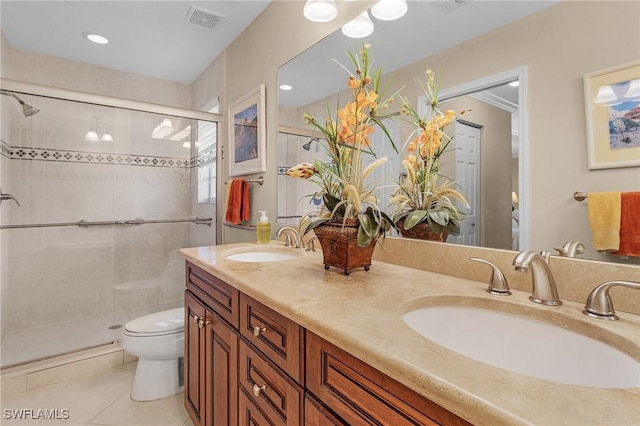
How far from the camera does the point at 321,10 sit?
1.49m

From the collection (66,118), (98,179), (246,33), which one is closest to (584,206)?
(246,33)

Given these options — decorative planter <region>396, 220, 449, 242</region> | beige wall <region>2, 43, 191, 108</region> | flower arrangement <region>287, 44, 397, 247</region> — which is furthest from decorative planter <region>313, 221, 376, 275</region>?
beige wall <region>2, 43, 191, 108</region>

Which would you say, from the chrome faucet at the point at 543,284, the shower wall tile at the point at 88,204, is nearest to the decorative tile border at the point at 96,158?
the shower wall tile at the point at 88,204

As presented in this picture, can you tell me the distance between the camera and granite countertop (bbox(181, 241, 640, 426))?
368 millimetres

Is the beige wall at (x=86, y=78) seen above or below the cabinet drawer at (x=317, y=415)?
above

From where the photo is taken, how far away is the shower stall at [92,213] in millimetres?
2330

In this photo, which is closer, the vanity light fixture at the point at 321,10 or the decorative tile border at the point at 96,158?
the vanity light fixture at the point at 321,10

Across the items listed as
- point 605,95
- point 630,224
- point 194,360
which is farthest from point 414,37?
point 194,360

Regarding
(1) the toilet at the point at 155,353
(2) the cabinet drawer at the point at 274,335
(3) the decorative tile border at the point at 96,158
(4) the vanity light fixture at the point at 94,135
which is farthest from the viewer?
(4) the vanity light fixture at the point at 94,135

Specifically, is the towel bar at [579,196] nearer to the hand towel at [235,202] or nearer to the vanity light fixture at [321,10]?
the vanity light fixture at [321,10]

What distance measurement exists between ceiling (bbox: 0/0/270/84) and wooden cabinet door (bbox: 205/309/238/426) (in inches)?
77.7

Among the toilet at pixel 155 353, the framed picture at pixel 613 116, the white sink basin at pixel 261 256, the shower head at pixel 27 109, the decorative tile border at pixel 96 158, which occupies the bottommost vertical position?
the toilet at pixel 155 353

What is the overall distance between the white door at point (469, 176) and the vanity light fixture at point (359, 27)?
633mm

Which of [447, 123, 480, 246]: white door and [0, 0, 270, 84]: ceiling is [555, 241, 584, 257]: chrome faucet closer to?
[447, 123, 480, 246]: white door
